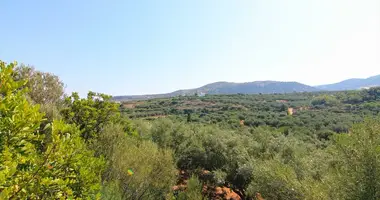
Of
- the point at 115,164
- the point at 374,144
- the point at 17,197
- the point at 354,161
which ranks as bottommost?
the point at 115,164

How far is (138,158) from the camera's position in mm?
11180

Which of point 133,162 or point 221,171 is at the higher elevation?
point 133,162

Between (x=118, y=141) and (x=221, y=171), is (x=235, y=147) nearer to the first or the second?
(x=221, y=171)

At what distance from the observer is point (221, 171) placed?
A: 55.6ft

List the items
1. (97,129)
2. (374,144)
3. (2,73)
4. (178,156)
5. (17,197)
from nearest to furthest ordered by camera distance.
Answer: (2,73), (17,197), (374,144), (97,129), (178,156)

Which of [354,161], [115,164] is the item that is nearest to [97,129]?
[115,164]

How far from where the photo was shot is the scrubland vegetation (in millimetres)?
3250

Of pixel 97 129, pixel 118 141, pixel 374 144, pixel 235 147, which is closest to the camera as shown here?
pixel 374 144

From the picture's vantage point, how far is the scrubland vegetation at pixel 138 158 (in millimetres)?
3250

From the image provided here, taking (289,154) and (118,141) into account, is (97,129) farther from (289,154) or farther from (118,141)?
(289,154)

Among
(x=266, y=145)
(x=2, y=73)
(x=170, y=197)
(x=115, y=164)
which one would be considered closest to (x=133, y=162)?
(x=115, y=164)

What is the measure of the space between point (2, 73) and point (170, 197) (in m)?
10.8

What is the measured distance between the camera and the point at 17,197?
322 cm

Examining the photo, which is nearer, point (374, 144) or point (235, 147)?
point (374, 144)
